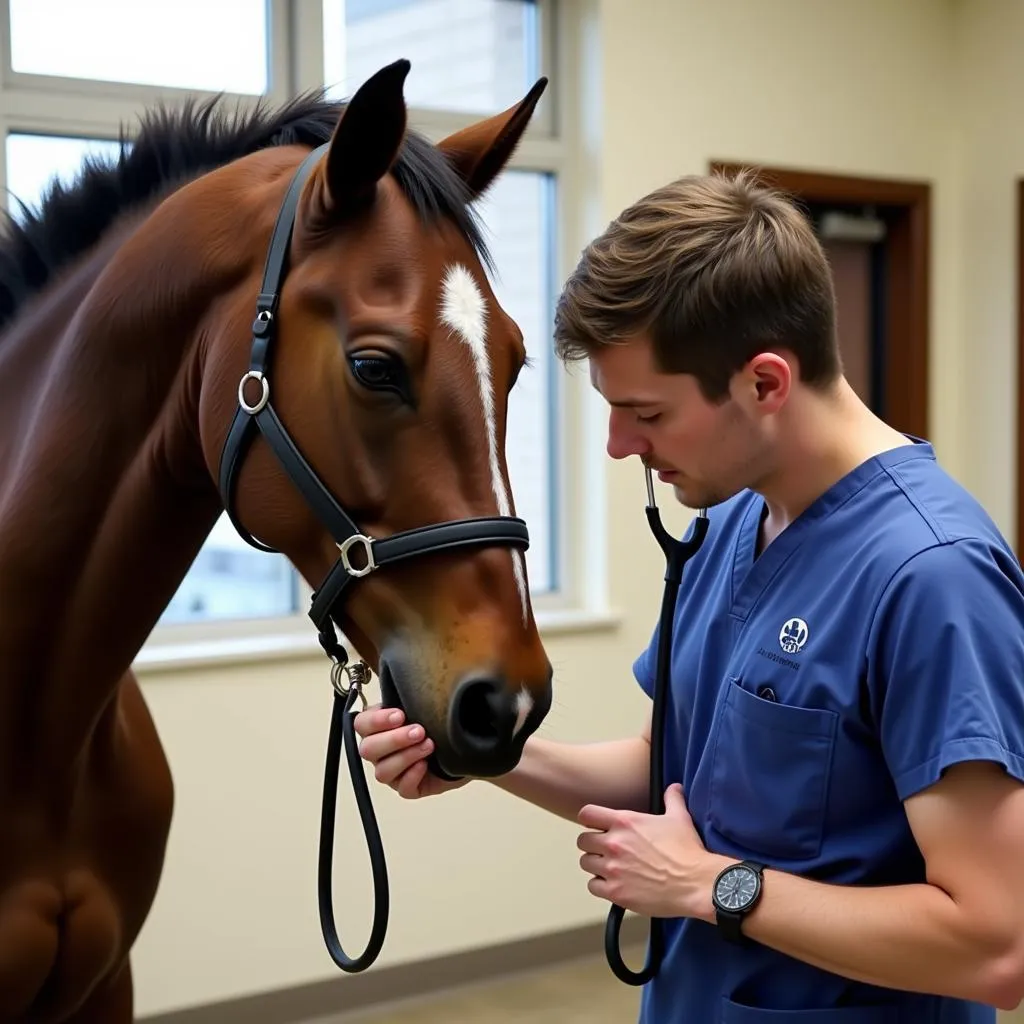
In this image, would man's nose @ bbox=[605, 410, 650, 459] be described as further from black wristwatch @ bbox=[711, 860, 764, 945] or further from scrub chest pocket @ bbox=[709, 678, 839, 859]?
black wristwatch @ bbox=[711, 860, 764, 945]

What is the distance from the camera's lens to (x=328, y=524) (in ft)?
3.10

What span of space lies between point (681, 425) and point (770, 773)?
0.29 m

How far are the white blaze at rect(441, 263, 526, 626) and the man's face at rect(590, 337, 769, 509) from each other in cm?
11

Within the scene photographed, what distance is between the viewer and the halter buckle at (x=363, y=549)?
93 centimetres

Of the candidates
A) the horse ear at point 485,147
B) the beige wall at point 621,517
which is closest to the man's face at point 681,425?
the horse ear at point 485,147

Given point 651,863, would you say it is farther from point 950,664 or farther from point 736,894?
point 950,664

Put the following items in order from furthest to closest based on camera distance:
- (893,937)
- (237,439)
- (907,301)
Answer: (907,301) → (237,439) → (893,937)

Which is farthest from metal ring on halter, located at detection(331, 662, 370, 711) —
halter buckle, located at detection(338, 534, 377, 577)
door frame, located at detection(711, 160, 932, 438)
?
door frame, located at detection(711, 160, 932, 438)

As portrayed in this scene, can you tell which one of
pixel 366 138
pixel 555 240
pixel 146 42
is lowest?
pixel 366 138

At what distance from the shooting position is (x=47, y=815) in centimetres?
114

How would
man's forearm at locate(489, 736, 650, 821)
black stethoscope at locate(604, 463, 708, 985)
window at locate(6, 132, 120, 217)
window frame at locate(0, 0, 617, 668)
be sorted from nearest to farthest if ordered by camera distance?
black stethoscope at locate(604, 463, 708, 985)
man's forearm at locate(489, 736, 650, 821)
window at locate(6, 132, 120, 217)
window frame at locate(0, 0, 617, 668)

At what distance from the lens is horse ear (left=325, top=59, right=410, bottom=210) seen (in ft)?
2.93

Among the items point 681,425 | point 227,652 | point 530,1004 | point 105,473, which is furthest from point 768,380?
point 530,1004

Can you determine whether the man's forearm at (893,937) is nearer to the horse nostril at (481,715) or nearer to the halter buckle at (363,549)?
the horse nostril at (481,715)
